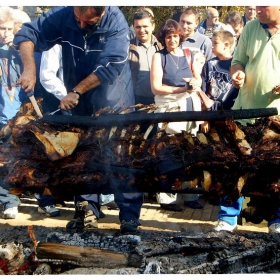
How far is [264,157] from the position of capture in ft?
8.86

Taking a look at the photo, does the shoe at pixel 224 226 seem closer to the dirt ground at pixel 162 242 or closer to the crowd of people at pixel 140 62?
the crowd of people at pixel 140 62

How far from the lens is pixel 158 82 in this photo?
3.58 meters

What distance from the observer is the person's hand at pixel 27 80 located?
134 inches

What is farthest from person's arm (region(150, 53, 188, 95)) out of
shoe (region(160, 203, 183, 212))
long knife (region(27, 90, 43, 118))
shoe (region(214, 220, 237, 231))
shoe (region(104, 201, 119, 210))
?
shoe (region(104, 201, 119, 210))

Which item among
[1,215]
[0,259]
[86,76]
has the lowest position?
[1,215]

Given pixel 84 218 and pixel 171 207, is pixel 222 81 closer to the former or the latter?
pixel 171 207

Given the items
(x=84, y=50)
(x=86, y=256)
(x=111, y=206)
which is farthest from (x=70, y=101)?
(x=111, y=206)

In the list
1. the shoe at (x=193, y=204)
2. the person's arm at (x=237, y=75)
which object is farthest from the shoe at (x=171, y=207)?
the person's arm at (x=237, y=75)

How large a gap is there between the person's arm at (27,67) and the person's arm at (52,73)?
11 cm

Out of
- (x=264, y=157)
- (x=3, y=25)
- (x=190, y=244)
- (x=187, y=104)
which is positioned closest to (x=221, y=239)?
(x=190, y=244)

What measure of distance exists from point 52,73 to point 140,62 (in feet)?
2.40

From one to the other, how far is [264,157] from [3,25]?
2.32 meters

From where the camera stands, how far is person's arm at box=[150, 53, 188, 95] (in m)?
3.56
